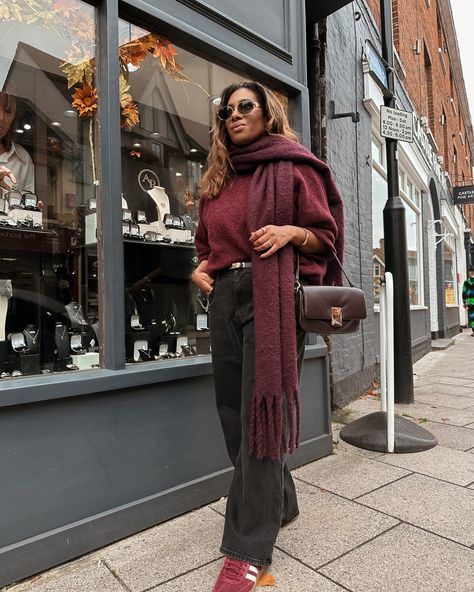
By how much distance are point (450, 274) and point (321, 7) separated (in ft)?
43.6

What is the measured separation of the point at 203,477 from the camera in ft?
8.18

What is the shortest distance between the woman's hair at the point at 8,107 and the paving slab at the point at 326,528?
8.79 ft

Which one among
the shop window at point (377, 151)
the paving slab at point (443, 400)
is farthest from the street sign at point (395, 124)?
the paving slab at point (443, 400)

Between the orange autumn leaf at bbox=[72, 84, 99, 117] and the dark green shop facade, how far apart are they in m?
0.01

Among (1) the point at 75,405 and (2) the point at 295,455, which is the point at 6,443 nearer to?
(1) the point at 75,405

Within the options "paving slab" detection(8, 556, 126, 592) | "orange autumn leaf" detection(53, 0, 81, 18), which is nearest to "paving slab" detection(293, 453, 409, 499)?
"paving slab" detection(8, 556, 126, 592)

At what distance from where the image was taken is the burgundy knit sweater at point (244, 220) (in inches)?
75.5

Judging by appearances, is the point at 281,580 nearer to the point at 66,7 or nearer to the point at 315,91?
the point at 66,7

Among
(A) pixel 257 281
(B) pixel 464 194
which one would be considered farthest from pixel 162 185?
(B) pixel 464 194

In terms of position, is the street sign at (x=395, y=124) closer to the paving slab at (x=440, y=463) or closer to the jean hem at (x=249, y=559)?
the paving slab at (x=440, y=463)

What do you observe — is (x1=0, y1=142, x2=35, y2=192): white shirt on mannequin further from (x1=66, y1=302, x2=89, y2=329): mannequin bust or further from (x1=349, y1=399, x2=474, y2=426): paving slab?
(x1=349, y1=399, x2=474, y2=426): paving slab

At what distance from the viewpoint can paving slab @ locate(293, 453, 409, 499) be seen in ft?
8.89

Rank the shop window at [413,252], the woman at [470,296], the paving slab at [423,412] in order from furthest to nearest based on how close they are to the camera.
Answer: the woman at [470,296] < the shop window at [413,252] < the paving slab at [423,412]

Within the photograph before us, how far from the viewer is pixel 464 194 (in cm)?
1490
